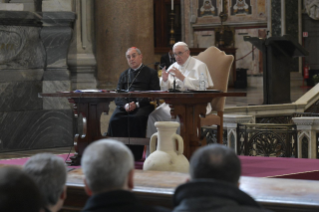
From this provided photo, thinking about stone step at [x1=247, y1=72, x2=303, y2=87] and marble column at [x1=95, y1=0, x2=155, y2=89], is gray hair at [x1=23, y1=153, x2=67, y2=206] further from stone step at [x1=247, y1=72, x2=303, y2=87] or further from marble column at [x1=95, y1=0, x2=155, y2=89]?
stone step at [x1=247, y1=72, x2=303, y2=87]

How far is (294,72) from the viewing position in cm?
1955

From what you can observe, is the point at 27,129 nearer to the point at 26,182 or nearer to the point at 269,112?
the point at 269,112

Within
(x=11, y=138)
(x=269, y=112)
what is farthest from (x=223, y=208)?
(x=269, y=112)

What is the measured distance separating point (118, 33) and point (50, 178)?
6105 millimetres

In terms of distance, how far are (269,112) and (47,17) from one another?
3853mm

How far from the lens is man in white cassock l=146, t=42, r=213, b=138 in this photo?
603 centimetres

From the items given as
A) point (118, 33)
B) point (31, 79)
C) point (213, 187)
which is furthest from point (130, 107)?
point (213, 187)

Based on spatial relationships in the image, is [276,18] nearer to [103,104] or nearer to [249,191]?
[103,104]

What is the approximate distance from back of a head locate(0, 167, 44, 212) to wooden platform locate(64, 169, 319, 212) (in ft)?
5.60

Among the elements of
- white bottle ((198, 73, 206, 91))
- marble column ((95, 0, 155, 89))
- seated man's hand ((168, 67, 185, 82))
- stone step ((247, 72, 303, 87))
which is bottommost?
stone step ((247, 72, 303, 87))

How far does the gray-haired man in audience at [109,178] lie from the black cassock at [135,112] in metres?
3.73

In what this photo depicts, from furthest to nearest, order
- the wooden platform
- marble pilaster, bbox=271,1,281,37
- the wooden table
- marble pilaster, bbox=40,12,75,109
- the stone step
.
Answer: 1. marble pilaster, bbox=271,1,281,37
2. the stone step
3. marble pilaster, bbox=40,12,75,109
4. the wooden table
5. the wooden platform

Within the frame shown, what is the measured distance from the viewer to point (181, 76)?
231 inches

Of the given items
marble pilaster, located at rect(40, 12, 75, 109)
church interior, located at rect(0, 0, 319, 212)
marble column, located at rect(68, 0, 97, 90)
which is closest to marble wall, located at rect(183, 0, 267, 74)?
church interior, located at rect(0, 0, 319, 212)
